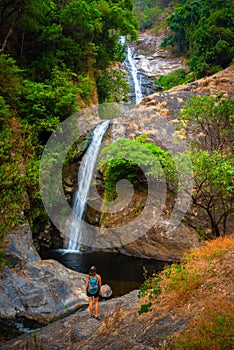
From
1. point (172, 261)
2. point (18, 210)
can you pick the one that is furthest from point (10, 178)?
point (172, 261)

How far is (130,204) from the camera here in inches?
597

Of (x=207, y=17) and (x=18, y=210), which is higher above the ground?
(x=207, y=17)

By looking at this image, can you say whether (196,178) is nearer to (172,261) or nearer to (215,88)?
(172,261)

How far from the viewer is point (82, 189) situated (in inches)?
633

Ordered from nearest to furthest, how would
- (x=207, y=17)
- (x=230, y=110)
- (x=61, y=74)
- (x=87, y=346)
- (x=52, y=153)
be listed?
(x=87, y=346) < (x=230, y=110) < (x=52, y=153) < (x=61, y=74) < (x=207, y=17)

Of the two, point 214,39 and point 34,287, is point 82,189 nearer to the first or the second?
point 34,287

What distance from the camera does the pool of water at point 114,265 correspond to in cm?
1097

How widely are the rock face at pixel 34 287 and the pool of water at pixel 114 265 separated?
1.65 metres

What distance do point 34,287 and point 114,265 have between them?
4745 mm

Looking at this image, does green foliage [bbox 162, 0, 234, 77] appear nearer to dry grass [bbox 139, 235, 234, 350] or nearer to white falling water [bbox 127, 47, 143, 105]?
white falling water [bbox 127, 47, 143, 105]

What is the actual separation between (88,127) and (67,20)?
22.2 feet

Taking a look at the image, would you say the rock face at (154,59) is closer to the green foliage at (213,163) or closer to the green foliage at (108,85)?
the green foliage at (108,85)

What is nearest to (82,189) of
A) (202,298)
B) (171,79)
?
(202,298)

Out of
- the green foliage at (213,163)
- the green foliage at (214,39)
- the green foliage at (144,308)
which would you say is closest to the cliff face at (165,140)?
the green foliage at (213,163)
